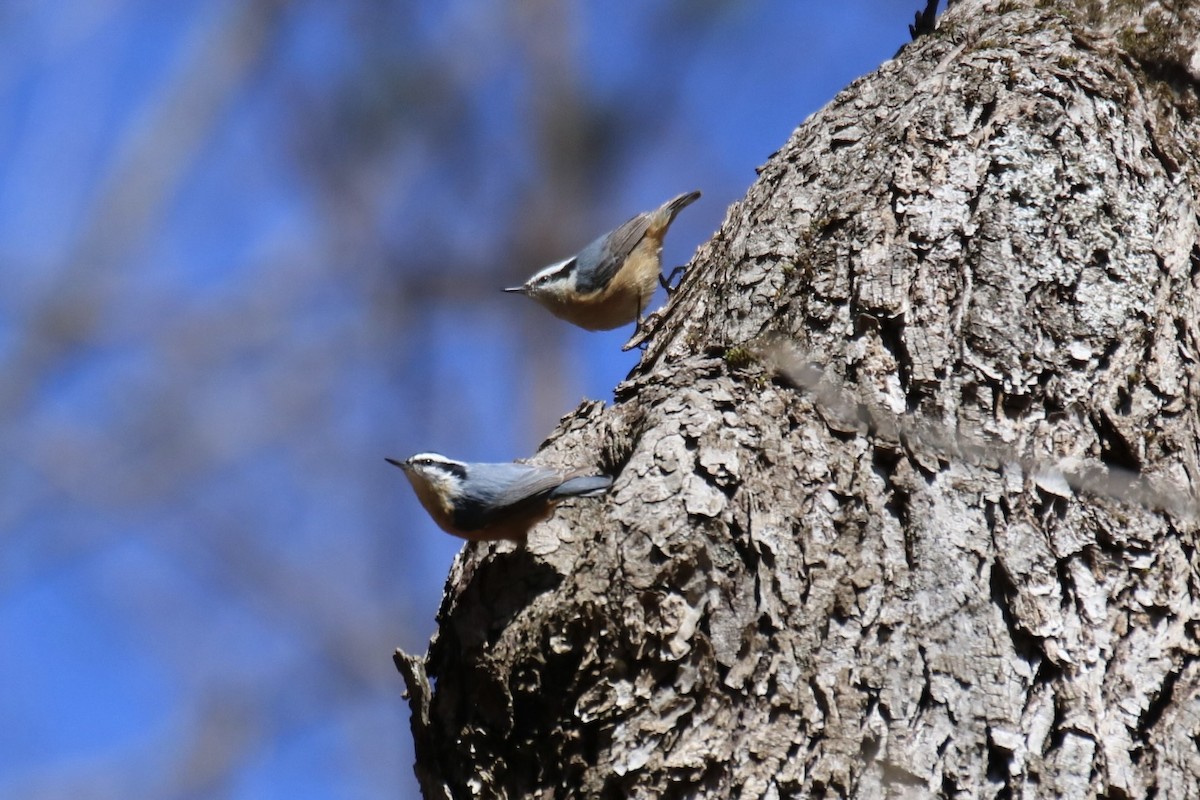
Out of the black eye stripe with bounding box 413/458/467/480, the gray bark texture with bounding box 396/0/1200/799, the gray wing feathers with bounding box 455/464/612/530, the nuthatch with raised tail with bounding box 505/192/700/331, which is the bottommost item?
the gray bark texture with bounding box 396/0/1200/799

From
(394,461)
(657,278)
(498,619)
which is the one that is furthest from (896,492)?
(657,278)

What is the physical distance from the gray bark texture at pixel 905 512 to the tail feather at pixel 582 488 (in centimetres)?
4

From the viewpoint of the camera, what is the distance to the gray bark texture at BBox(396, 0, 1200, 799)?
7.62 ft

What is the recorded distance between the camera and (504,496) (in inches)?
109

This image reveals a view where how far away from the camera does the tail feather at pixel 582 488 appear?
9.01 feet

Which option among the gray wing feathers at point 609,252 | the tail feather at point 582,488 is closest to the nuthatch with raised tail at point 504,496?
the tail feather at point 582,488

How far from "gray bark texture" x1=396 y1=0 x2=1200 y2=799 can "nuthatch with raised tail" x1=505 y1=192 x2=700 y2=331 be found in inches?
55.0

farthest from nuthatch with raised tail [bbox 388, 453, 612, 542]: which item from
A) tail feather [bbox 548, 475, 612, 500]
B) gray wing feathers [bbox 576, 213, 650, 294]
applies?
gray wing feathers [bbox 576, 213, 650, 294]

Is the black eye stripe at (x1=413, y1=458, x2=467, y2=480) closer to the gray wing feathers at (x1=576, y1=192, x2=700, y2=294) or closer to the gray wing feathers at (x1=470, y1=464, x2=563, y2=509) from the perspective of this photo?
the gray wing feathers at (x1=470, y1=464, x2=563, y2=509)

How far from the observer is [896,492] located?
8.38 ft

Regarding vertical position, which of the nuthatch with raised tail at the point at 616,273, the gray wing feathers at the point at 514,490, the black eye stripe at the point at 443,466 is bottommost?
the gray wing feathers at the point at 514,490

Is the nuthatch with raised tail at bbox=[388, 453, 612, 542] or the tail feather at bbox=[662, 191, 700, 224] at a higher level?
the tail feather at bbox=[662, 191, 700, 224]

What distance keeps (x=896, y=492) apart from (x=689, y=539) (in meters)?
0.43

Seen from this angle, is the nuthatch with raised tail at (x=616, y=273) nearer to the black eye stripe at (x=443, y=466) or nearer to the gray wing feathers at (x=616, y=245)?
the gray wing feathers at (x=616, y=245)
